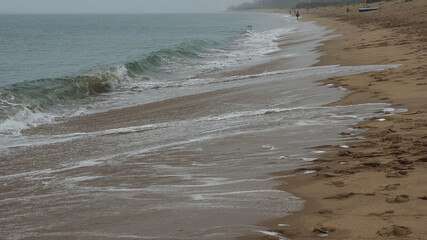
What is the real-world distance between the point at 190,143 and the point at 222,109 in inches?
109

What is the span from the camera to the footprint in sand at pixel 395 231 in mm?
3426

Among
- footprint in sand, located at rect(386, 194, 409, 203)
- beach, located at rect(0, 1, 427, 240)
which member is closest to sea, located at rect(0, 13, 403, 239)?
beach, located at rect(0, 1, 427, 240)

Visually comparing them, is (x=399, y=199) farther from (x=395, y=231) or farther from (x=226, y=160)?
(x=226, y=160)

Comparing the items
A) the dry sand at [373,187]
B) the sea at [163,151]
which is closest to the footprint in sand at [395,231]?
the dry sand at [373,187]

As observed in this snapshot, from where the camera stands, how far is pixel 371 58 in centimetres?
1523

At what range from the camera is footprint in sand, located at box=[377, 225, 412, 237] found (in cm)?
343

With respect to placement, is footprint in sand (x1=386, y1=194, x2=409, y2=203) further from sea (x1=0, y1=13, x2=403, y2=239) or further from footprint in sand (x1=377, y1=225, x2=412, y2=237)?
sea (x1=0, y1=13, x2=403, y2=239)

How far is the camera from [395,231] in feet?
11.4

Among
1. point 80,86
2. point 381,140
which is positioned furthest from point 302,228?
point 80,86

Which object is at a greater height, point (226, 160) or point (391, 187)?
point (391, 187)

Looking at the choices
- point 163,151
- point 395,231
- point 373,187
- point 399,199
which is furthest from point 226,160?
point 395,231

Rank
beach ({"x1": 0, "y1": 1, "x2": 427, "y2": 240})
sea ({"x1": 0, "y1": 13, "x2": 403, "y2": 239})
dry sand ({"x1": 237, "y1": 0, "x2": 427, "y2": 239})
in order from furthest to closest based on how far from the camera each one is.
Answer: sea ({"x1": 0, "y1": 13, "x2": 403, "y2": 239}), beach ({"x1": 0, "y1": 1, "x2": 427, "y2": 240}), dry sand ({"x1": 237, "y1": 0, "x2": 427, "y2": 239})

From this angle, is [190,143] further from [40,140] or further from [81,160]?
[40,140]

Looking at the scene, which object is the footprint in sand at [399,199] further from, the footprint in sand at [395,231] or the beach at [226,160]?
the footprint in sand at [395,231]
